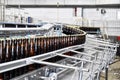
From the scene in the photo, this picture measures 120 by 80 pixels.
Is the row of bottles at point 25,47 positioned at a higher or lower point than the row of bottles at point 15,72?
higher

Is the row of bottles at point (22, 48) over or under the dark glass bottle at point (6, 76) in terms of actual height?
over

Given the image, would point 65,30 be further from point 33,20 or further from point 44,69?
point 33,20

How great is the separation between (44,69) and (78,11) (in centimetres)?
1050

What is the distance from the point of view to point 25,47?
6.01ft

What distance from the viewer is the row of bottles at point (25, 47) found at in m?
1.60

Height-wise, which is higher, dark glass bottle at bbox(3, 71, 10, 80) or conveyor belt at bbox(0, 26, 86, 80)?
conveyor belt at bbox(0, 26, 86, 80)

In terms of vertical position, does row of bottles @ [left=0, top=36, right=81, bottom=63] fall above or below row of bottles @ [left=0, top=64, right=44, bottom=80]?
above

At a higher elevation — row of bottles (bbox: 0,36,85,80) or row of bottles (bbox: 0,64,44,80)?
row of bottles (bbox: 0,36,85,80)

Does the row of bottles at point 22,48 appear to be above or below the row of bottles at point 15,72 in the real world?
above

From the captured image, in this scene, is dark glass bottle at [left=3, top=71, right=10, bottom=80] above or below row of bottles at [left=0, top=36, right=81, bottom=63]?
below

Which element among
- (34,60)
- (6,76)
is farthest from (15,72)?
(34,60)

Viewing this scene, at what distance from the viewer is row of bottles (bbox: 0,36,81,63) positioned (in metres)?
1.60

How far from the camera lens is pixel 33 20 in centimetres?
1313

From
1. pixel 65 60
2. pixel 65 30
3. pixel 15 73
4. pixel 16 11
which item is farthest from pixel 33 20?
pixel 15 73
